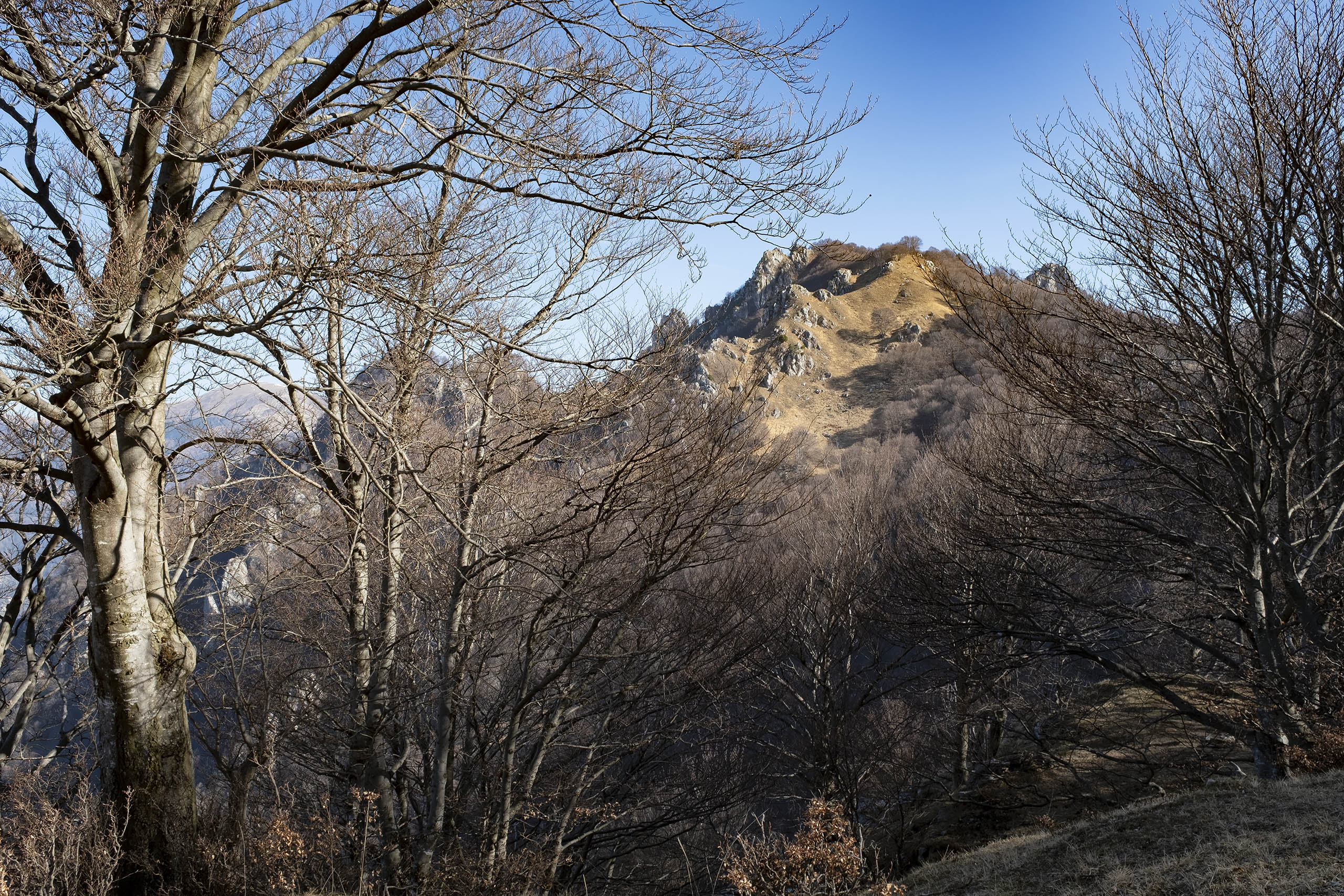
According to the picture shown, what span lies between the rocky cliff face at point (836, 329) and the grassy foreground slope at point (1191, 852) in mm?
36469

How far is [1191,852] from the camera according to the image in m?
5.04

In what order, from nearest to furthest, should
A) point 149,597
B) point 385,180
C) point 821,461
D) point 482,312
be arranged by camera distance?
point 385,180, point 149,597, point 482,312, point 821,461

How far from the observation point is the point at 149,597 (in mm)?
4867

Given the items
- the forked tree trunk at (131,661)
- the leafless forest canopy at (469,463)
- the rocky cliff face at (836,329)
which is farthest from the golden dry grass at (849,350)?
the forked tree trunk at (131,661)

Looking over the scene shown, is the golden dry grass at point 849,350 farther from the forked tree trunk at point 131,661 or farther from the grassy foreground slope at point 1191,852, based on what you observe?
the forked tree trunk at point 131,661

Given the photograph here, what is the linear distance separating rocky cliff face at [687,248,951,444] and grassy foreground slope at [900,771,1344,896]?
36469 mm

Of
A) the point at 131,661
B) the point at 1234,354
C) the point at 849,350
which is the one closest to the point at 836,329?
the point at 849,350

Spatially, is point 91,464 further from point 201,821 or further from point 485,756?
point 485,756

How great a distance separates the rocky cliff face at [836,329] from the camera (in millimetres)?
57781

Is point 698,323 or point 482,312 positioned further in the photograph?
point 698,323

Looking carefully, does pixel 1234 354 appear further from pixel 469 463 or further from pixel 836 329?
pixel 836 329

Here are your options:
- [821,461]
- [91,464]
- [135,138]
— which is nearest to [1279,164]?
[135,138]

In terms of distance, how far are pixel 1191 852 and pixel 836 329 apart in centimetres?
6896

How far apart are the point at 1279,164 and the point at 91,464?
9.48m
